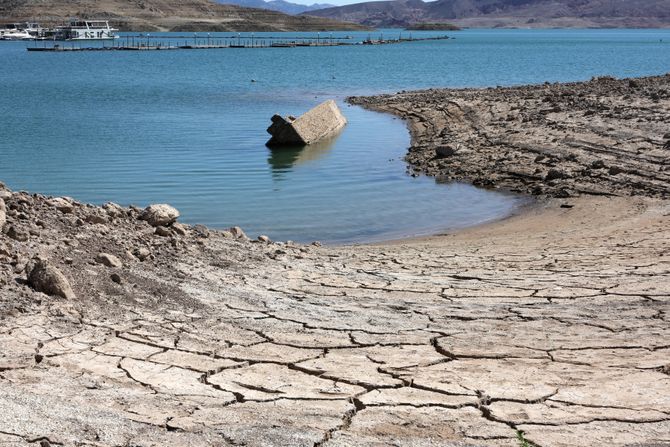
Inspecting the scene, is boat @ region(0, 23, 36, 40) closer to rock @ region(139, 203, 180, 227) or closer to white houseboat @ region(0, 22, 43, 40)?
white houseboat @ region(0, 22, 43, 40)

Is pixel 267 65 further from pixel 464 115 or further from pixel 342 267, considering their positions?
pixel 342 267

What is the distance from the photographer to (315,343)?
6.16 m

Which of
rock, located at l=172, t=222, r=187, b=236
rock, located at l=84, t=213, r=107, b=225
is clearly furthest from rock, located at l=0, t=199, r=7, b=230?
rock, located at l=172, t=222, r=187, b=236

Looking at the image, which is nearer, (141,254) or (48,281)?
(48,281)

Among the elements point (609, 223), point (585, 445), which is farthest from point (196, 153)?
point (585, 445)

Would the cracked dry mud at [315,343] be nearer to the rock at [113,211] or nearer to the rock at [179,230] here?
the rock at [113,211]

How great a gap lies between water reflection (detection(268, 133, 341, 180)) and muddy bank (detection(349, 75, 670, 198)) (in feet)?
7.93

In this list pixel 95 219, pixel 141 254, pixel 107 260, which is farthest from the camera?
pixel 95 219

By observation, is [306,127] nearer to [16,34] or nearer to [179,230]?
[179,230]

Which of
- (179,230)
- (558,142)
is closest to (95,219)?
(179,230)

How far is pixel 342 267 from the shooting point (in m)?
8.97

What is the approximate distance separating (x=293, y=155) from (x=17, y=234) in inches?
559

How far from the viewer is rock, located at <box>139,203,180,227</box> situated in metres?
9.01

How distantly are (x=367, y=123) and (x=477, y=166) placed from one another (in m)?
10.6
